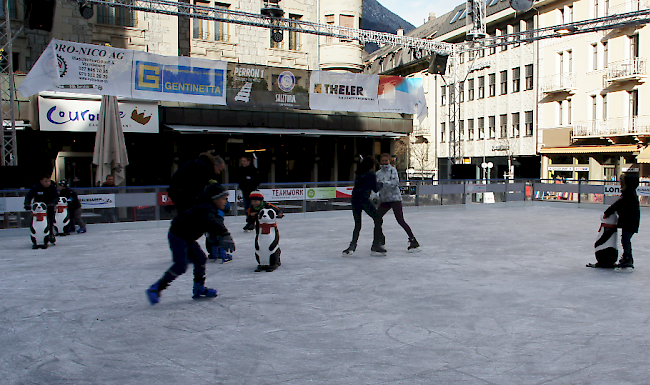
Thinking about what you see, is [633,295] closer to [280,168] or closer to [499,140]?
[280,168]

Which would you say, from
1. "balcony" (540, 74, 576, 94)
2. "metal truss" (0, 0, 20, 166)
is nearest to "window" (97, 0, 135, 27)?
"metal truss" (0, 0, 20, 166)

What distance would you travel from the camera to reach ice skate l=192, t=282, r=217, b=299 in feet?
20.4

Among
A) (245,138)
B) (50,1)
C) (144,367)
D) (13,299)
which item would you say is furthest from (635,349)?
(245,138)

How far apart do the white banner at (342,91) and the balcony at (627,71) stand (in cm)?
2103

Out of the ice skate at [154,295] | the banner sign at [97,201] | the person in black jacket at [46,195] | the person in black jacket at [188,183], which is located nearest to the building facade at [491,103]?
the banner sign at [97,201]

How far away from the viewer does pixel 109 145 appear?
14617mm

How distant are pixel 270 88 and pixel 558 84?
1088 inches

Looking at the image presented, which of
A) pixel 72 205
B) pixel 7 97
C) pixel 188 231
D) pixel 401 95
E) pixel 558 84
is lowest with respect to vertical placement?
pixel 72 205

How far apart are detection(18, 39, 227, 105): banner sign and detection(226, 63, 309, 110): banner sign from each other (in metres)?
1.18

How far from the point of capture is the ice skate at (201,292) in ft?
20.4

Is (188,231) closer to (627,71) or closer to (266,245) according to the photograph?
A: (266,245)

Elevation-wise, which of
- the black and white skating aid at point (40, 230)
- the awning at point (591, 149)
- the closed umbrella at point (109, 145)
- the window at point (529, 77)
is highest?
the window at point (529, 77)

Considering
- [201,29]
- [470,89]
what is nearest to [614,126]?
[470,89]

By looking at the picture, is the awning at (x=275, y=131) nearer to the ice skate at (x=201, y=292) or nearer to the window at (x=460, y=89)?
the window at (x=460, y=89)
